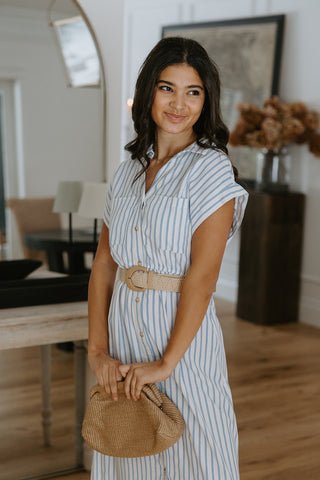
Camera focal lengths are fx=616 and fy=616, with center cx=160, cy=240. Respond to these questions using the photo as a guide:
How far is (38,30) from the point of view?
237cm

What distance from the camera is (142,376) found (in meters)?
1.38

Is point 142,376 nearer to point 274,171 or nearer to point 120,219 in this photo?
point 120,219

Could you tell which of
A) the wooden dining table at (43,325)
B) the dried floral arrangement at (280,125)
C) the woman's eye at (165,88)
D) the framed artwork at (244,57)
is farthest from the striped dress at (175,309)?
the framed artwork at (244,57)

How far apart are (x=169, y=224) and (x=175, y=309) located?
0.67 ft

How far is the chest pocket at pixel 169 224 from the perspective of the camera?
138 centimetres

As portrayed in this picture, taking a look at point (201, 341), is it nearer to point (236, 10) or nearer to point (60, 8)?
point (60, 8)

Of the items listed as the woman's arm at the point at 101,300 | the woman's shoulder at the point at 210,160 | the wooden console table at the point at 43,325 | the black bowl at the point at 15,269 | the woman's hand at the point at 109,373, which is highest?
the woman's shoulder at the point at 210,160

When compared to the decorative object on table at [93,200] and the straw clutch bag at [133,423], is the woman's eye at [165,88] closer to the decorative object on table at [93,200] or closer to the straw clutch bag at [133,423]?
the straw clutch bag at [133,423]

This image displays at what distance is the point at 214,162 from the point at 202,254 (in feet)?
0.71

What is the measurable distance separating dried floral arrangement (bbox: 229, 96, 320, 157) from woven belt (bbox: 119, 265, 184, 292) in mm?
3312

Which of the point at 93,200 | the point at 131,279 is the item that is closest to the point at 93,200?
the point at 93,200

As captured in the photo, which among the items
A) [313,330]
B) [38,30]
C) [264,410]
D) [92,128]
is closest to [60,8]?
[38,30]

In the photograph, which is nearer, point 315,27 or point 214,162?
point 214,162

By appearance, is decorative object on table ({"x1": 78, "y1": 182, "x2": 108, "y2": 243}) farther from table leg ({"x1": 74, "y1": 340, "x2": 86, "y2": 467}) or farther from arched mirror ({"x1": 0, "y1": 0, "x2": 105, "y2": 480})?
table leg ({"x1": 74, "y1": 340, "x2": 86, "y2": 467})
